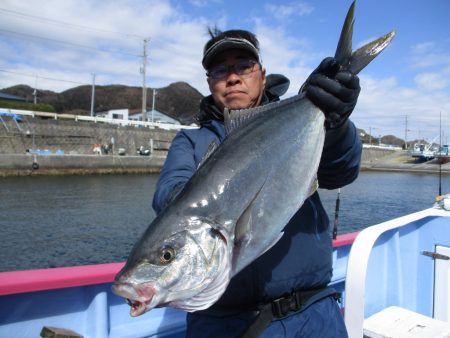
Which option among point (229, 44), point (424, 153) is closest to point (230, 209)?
point (229, 44)

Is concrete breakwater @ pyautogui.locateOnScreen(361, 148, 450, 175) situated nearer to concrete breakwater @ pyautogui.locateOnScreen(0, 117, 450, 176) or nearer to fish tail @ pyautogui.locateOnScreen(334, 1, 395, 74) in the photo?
concrete breakwater @ pyautogui.locateOnScreen(0, 117, 450, 176)

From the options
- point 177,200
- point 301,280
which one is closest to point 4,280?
point 177,200

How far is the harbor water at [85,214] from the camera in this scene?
13.6m

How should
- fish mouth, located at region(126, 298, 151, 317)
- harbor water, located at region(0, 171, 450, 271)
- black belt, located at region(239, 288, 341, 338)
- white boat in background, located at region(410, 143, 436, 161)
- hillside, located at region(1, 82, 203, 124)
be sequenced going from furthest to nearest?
hillside, located at region(1, 82, 203, 124) < white boat in background, located at region(410, 143, 436, 161) < harbor water, located at region(0, 171, 450, 271) < black belt, located at region(239, 288, 341, 338) < fish mouth, located at region(126, 298, 151, 317)

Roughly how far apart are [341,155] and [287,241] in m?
0.68

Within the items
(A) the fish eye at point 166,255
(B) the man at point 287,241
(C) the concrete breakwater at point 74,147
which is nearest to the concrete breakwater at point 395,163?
(C) the concrete breakwater at point 74,147

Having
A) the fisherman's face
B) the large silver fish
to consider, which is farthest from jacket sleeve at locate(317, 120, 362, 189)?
the fisherman's face

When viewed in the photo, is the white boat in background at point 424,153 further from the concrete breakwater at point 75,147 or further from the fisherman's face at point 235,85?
the fisherman's face at point 235,85

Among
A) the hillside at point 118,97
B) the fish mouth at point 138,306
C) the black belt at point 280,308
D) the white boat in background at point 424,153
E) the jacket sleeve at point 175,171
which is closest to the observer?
the fish mouth at point 138,306

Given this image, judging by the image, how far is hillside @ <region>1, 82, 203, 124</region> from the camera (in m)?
146

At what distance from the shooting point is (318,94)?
2316 mm

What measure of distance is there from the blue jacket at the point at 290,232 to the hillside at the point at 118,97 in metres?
138

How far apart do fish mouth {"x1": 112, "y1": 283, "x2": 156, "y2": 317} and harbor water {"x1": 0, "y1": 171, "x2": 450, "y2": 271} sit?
39.2 ft

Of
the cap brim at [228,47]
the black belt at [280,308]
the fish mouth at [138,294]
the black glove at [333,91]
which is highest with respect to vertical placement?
the cap brim at [228,47]
